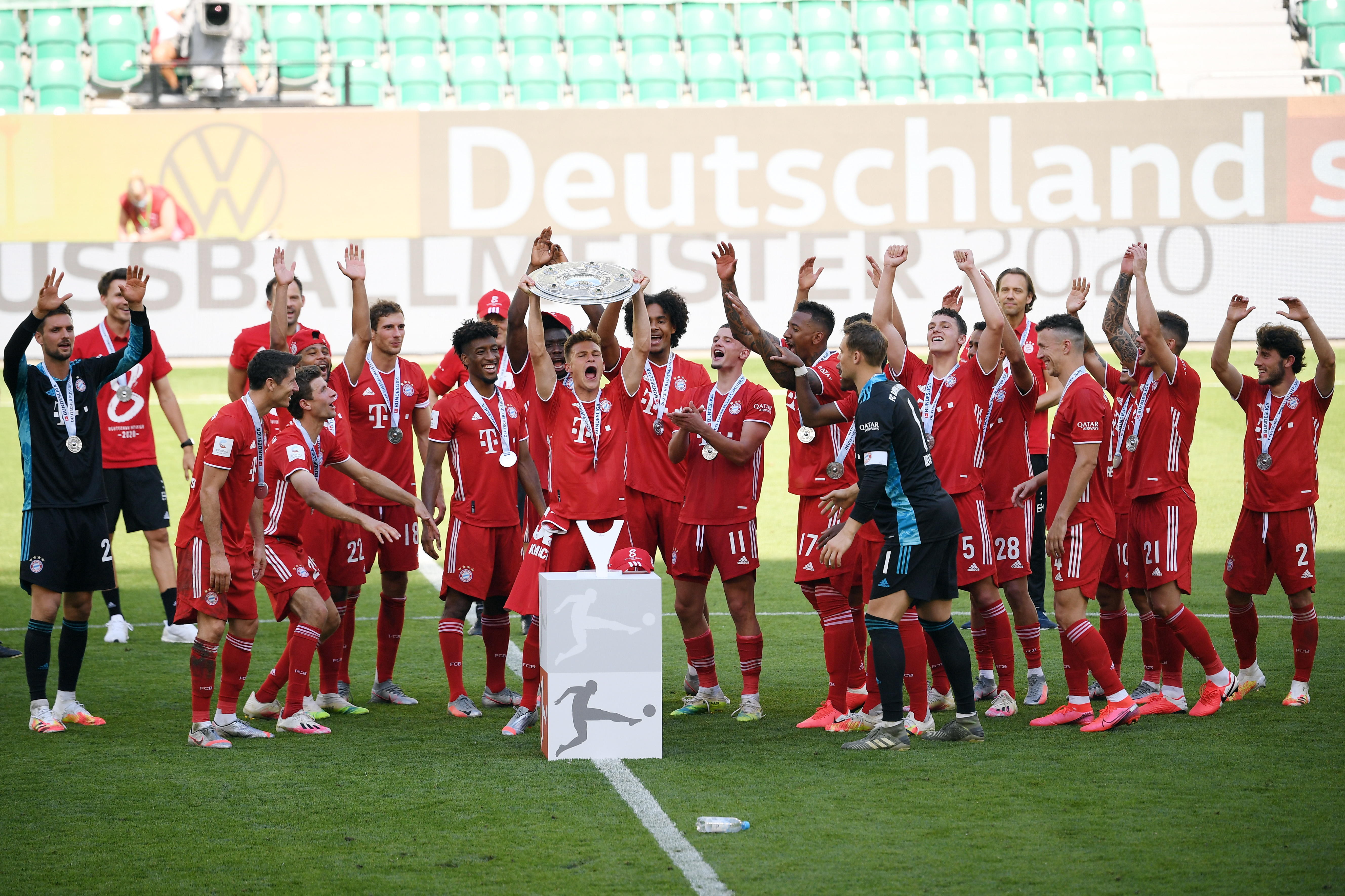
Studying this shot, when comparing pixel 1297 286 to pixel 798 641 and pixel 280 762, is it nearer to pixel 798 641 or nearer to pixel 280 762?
pixel 798 641

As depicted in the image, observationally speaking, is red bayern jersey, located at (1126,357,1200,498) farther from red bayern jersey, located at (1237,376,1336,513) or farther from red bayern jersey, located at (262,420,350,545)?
red bayern jersey, located at (262,420,350,545)

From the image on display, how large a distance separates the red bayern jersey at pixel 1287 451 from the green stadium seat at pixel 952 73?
20749 millimetres

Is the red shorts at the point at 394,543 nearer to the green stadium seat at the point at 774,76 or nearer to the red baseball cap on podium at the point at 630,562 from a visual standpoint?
the red baseball cap on podium at the point at 630,562

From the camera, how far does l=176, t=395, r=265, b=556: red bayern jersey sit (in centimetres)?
691

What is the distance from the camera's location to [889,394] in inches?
261

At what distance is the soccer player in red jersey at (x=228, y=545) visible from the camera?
690 centimetres

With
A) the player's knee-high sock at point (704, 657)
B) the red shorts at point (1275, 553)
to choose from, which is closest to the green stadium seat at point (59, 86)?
the player's knee-high sock at point (704, 657)

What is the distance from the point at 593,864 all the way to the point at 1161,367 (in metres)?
4.29

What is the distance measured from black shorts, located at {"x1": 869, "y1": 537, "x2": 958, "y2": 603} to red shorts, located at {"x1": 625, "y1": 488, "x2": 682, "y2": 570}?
5.02 feet

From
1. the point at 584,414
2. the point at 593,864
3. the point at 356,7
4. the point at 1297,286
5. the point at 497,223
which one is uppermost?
the point at 356,7

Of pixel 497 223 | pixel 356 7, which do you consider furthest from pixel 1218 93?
pixel 356 7

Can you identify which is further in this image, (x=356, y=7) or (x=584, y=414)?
(x=356, y=7)

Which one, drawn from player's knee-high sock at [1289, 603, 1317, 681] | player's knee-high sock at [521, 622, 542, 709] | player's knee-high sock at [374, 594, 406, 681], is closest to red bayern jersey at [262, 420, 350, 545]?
player's knee-high sock at [374, 594, 406, 681]

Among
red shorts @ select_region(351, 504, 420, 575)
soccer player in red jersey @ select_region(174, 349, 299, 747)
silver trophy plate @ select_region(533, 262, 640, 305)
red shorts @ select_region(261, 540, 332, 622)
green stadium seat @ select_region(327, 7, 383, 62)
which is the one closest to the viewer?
silver trophy plate @ select_region(533, 262, 640, 305)
